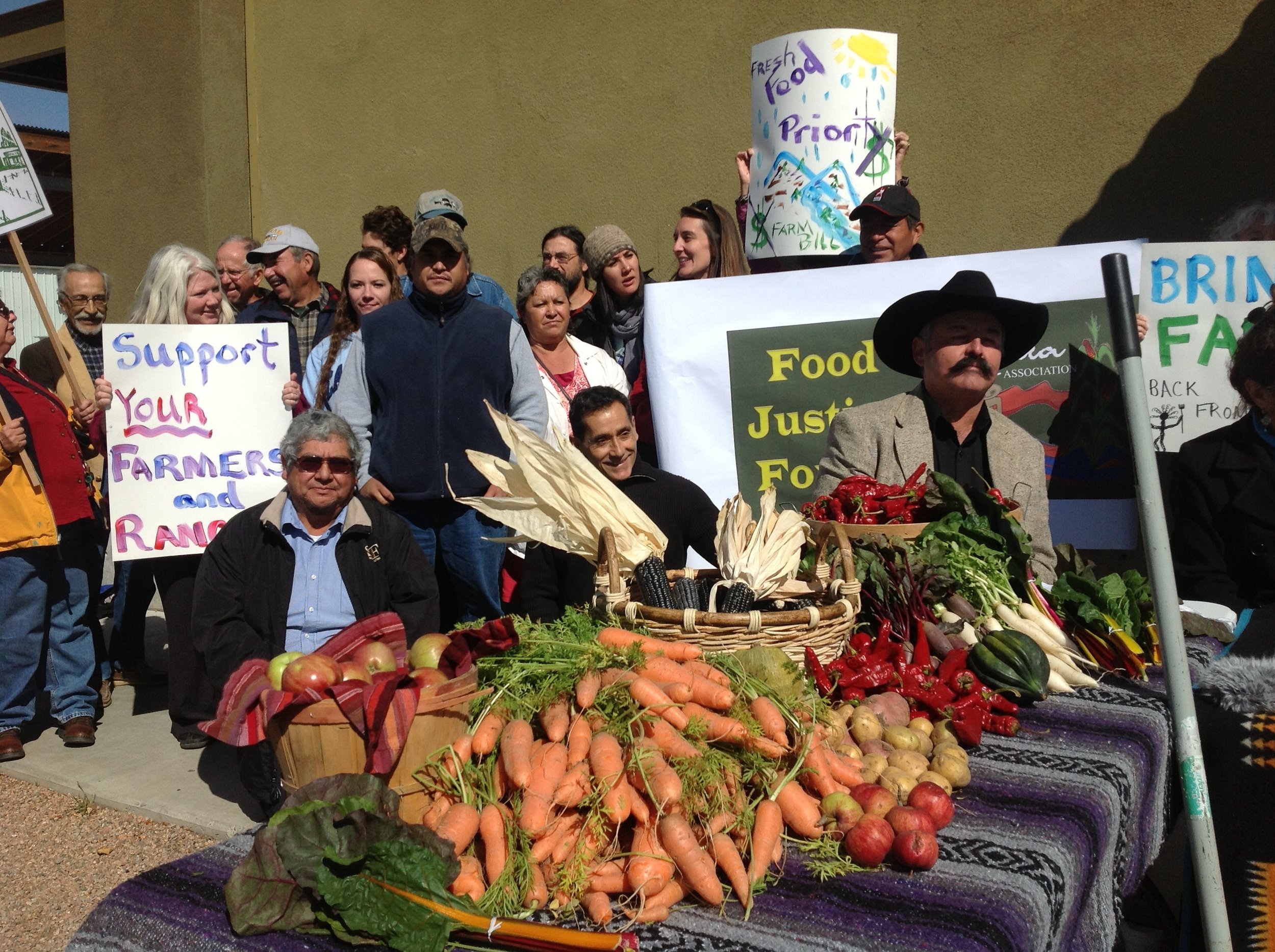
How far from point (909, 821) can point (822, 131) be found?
358cm

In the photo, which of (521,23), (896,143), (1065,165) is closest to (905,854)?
(896,143)

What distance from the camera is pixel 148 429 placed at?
518 centimetres

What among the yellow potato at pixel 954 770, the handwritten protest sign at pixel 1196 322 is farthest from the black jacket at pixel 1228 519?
the yellow potato at pixel 954 770

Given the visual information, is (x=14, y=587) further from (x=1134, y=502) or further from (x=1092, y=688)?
(x=1134, y=502)

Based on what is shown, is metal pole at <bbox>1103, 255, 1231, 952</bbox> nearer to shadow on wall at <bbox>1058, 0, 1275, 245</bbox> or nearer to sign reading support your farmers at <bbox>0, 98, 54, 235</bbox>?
shadow on wall at <bbox>1058, 0, 1275, 245</bbox>

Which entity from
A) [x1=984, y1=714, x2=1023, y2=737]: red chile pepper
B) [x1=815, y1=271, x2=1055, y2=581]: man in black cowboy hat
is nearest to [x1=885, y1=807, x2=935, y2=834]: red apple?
[x1=984, y1=714, x2=1023, y2=737]: red chile pepper

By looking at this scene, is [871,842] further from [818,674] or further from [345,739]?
[345,739]

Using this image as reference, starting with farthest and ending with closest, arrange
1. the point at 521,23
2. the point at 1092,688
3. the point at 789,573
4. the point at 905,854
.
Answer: the point at 521,23 < the point at 1092,688 < the point at 789,573 < the point at 905,854

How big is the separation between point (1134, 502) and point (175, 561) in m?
4.67

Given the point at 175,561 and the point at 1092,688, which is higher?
the point at 175,561

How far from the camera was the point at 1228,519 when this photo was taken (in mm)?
3799

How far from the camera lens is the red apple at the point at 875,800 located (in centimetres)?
206

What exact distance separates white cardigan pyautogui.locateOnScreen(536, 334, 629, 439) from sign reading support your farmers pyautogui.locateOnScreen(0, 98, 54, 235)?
2780 mm

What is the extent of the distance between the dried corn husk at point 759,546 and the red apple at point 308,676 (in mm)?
1010
